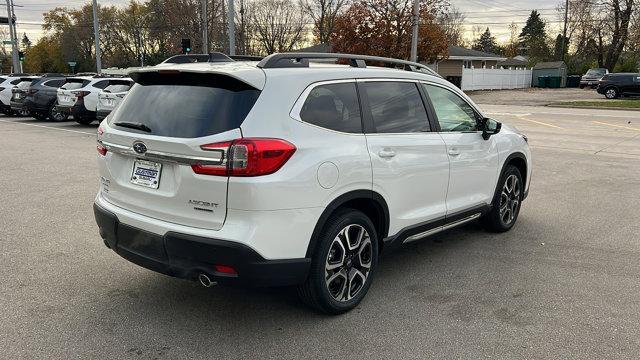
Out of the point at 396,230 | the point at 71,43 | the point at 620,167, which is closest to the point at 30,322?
the point at 396,230

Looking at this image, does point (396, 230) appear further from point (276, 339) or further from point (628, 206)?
point (628, 206)

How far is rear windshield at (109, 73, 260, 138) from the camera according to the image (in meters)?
3.31

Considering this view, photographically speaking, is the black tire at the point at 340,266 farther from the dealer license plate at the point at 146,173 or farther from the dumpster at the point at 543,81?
the dumpster at the point at 543,81

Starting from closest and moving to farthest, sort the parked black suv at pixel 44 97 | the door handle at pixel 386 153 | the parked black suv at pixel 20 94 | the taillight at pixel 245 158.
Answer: the taillight at pixel 245 158, the door handle at pixel 386 153, the parked black suv at pixel 44 97, the parked black suv at pixel 20 94

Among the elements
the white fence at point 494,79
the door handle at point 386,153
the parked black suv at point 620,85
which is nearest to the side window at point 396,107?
the door handle at point 386,153

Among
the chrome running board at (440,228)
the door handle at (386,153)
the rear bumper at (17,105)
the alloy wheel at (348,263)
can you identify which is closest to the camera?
the alloy wheel at (348,263)

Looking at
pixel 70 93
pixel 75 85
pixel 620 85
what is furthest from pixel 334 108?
pixel 620 85

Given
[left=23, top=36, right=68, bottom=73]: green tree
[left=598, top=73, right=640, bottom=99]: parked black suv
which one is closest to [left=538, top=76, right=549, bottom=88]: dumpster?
[left=598, top=73, right=640, bottom=99]: parked black suv

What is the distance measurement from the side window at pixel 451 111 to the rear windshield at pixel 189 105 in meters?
2.00

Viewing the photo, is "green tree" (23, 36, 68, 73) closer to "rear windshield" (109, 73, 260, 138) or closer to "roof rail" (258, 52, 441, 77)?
"rear windshield" (109, 73, 260, 138)

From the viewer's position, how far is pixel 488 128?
5188 mm

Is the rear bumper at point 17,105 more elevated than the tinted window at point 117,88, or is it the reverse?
the tinted window at point 117,88

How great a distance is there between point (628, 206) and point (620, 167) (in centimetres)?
342

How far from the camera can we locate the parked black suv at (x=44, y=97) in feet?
64.0
